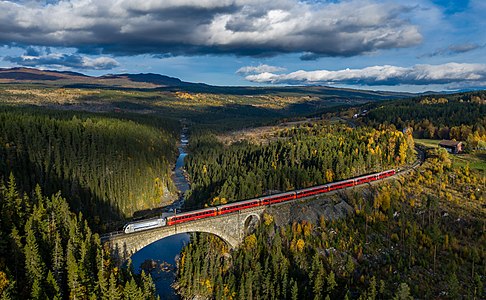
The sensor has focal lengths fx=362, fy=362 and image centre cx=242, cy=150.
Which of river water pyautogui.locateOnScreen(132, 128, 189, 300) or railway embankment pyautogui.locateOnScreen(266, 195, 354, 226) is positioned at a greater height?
railway embankment pyautogui.locateOnScreen(266, 195, 354, 226)

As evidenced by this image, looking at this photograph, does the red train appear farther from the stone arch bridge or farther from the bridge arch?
the bridge arch

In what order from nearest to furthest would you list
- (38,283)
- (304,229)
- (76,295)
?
1. (38,283)
2. (76,295)
3. (304,229)

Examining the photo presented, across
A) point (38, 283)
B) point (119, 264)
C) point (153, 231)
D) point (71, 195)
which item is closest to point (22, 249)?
point (38, 283)

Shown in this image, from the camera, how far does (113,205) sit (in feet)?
368

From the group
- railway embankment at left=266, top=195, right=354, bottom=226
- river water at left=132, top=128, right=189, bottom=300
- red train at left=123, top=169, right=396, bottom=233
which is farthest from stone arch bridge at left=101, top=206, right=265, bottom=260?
river water at left=132, top=128, right=189, bottom=300

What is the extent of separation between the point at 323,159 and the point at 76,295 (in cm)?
8251

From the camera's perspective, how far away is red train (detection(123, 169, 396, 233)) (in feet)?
241

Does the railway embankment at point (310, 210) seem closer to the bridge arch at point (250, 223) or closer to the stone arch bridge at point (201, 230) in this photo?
the bridge arch at point (250, 223)

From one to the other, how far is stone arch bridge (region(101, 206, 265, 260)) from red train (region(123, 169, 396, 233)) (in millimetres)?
1154

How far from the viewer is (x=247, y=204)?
3445 inches

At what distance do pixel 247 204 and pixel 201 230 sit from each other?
1381 centimetres

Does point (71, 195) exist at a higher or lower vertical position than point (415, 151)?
lower

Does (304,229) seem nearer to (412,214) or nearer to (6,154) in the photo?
(412,214)

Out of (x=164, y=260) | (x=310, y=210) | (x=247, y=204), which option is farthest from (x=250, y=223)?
(x=164, y=260)
